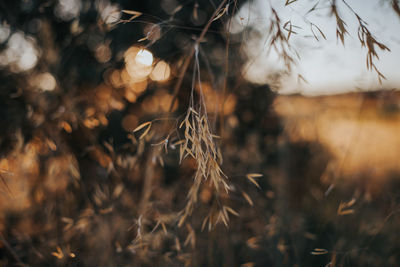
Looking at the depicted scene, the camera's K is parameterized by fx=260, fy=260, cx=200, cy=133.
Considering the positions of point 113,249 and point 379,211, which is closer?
point 113,249

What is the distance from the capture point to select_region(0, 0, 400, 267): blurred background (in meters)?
1.20

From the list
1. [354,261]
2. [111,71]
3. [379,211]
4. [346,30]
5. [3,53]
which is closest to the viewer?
[346,30]

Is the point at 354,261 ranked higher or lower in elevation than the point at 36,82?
lower

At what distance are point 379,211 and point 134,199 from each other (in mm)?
1780

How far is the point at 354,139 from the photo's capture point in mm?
1206

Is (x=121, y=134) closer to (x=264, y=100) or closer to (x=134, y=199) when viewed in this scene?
(x=134, y=199)

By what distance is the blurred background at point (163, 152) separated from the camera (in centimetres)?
120

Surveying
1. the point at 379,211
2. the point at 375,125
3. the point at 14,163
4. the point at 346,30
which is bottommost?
the point at 379,211

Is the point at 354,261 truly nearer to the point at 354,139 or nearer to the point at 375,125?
the point at 354,139

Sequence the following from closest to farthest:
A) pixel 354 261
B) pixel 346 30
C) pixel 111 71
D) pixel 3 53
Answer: pixel 346 30
pixel 354 261
pixel 3 53
pixel 111 71

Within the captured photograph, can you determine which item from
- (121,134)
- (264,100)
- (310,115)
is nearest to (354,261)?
(310,115)

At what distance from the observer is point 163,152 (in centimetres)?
159

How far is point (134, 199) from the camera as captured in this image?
1729 mm

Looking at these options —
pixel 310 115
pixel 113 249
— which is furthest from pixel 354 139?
pixel 113 249
